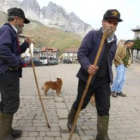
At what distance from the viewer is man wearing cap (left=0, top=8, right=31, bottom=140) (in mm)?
4245

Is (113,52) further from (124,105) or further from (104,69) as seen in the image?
(124,105)

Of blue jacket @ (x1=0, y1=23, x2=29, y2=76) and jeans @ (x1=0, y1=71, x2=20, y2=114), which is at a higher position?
blue jacket @ (x1=0, y1=23, x2=29, y2=76)

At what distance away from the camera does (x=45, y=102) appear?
7.98 meters

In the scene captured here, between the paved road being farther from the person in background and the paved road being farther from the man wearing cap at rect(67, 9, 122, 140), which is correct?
the person in background

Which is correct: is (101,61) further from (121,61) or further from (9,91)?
(121,61)

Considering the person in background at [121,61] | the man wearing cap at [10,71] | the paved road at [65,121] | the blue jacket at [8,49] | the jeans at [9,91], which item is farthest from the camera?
the person in background at [121,61]

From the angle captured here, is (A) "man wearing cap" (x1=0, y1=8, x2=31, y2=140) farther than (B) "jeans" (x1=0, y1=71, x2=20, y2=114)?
No

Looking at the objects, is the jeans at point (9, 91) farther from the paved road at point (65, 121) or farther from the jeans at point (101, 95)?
the jeans at point (101, 95)

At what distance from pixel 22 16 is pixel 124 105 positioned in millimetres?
4506

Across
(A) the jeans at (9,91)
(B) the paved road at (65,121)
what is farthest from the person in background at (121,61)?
(A) the jeans at (9,91)

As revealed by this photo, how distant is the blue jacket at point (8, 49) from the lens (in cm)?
414

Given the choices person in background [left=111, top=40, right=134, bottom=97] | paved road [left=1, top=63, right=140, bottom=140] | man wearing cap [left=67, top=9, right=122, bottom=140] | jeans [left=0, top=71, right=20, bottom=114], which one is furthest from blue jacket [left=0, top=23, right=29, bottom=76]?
person in background [left=111, top=40, right=134, bottom=97]

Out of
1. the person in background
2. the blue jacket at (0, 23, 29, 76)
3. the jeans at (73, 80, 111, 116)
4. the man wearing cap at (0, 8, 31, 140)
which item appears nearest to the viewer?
the blue jacket at (0, 23, 29, 76)

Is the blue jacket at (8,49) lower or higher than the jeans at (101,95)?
higher
